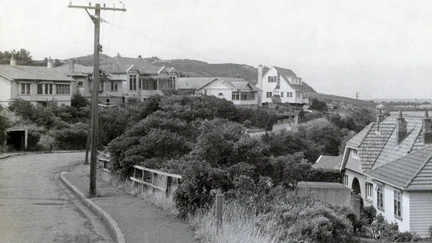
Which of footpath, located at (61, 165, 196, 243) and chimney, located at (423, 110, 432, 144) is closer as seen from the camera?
footpath, located at (61, 165, 196, 243)

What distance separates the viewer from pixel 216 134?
1378cm

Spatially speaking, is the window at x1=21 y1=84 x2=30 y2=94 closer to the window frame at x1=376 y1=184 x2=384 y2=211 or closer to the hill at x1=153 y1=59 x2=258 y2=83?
the window frame at x1=376 y1=184 x2=384 y2=211

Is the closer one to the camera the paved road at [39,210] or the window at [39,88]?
the paved road at [39,210]

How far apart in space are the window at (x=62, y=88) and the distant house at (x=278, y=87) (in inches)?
1302

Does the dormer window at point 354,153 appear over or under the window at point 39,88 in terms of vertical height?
under

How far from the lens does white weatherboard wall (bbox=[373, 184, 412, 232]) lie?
2522 centimetres

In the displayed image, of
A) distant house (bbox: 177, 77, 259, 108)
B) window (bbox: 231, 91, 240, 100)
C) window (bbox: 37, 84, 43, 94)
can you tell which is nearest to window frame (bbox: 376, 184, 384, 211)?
window (bbox: 37, 84, 43, 94)

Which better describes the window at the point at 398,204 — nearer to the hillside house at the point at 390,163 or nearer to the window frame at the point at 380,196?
the hillside house at the point at 390,163

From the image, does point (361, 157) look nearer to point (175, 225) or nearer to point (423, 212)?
point (423, 212)

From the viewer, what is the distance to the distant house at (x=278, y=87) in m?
78.0

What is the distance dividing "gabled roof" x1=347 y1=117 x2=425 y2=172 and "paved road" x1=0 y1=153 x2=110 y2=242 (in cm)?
2086

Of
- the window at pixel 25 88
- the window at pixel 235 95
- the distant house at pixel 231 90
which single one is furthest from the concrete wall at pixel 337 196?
the window at pixel 235 95

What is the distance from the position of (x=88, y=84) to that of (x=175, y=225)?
5127 centimetres

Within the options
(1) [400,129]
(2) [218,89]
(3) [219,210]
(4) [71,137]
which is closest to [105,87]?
(4) [71,137]
